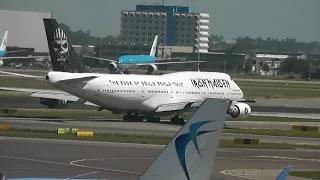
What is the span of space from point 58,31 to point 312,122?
87.3 ft

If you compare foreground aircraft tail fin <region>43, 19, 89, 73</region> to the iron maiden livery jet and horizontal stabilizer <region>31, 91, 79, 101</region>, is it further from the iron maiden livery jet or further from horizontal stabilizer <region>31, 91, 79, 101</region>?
horizontal stabilizer <region>31, 91, 79, 101</region>

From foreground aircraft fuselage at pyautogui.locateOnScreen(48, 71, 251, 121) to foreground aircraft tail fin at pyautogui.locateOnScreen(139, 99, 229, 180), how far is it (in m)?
45.2

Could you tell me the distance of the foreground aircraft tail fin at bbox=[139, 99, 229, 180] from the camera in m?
20.6

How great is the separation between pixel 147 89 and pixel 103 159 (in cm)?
2633

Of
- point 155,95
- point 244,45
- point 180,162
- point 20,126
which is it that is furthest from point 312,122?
point 244,45

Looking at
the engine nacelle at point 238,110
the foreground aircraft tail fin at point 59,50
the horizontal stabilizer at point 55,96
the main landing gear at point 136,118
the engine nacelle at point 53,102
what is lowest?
the main landing gear at point 136,118

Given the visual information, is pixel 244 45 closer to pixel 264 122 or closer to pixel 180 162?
pixel 264 122

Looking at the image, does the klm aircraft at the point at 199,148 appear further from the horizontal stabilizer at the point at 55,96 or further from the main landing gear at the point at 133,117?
the main landing gear at the point at 133,117

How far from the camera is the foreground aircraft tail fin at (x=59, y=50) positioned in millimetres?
68312

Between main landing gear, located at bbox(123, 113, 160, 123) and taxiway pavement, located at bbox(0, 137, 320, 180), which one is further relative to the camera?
main landing gear, located at bbox(123, 113, 160, 123)

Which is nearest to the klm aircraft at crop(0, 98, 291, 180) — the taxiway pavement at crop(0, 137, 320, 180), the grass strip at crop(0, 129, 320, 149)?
the taxiway pavement at crop(0, 137, 320, 180)

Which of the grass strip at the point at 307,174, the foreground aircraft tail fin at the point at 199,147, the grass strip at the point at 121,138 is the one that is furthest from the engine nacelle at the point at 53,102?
the foreground aircraft tail fin at the point at 199,147

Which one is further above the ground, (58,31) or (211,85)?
(58,31)

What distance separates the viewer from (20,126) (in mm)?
61625
